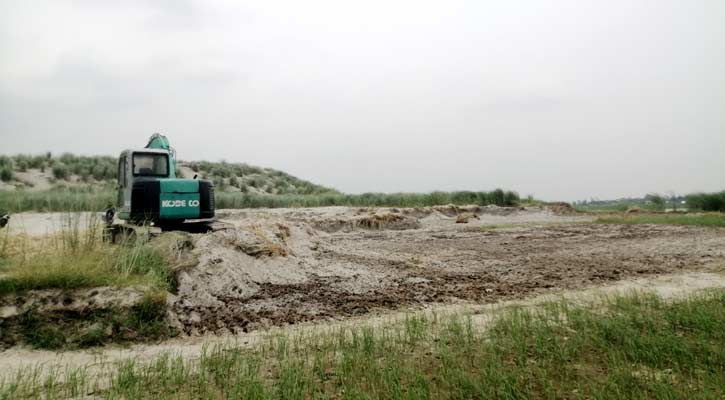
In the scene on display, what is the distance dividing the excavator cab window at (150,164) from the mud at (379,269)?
85.8 inches

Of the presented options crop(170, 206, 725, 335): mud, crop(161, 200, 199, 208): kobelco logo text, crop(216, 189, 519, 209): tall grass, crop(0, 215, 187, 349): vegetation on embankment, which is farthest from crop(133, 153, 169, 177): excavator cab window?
crop(216, 189, 519, 209): tall grass

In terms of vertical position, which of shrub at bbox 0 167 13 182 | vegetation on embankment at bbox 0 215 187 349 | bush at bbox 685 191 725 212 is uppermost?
shrub at bbox 0 167 13 182

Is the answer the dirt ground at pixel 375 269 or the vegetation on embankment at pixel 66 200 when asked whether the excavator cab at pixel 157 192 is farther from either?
the dirt ground at pixel 375 269

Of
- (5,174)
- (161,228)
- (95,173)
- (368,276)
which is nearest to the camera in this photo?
(368,276)

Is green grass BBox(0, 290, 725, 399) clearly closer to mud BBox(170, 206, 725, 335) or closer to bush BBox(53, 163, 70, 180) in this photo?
mud BBox(170, 206, 725, 335)

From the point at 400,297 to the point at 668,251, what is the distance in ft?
27.8

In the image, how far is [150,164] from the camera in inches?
419

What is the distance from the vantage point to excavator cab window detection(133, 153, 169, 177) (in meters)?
10.4

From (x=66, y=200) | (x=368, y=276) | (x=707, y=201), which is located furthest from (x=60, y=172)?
(x=707, y=201)

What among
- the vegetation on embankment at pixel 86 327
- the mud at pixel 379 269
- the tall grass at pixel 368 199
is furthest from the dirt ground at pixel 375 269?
the tall grass at pixel 368 199

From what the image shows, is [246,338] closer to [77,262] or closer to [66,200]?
[77,262]

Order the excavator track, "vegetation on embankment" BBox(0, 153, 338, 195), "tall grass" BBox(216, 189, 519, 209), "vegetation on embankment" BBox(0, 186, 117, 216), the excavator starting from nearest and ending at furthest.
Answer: "vegetation on embankment" BBox(0, 186, 117, 216), the excavator track, the excavator, "vegetation on embankment" BBox(0, 153, 338, 195), "tall grass" BBox(216, 189, 519, 209)

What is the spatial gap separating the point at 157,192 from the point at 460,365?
7.90 m

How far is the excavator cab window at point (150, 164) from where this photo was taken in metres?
10.4
